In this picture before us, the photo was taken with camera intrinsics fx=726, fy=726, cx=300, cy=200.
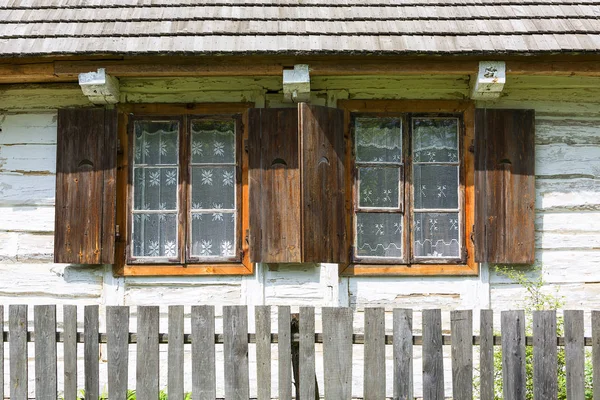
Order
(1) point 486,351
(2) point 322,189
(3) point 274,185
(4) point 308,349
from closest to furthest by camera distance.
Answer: (1) point 486,351 < (4) point 308,349 < (2) point 322,189 < (3) point 274,185

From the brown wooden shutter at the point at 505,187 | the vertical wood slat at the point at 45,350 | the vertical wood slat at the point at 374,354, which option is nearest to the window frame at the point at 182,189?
the vertical wood slat at the point at 45,350

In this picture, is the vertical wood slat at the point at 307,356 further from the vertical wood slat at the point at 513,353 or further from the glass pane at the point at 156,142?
the glass pane at the point at 156,142

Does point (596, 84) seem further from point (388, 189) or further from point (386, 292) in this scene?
point (386, 292)

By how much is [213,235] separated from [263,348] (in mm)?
1716

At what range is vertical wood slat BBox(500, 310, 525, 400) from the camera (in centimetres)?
439

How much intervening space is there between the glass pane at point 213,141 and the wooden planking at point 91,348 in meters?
1.87

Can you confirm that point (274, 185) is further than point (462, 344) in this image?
Yes

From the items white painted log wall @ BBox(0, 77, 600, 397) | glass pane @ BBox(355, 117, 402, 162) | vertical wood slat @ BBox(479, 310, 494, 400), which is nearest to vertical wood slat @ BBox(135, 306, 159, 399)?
white painted log wall @ BBox(0, 77, 600, 397)

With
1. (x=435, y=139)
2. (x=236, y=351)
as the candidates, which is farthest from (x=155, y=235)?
(x=435, y=139)

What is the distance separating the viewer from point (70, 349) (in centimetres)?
461

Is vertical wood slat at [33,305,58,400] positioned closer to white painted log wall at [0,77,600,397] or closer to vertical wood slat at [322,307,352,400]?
white painted log wall at [0,77,600,397]

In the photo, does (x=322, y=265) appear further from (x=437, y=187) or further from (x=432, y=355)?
(x=432, y=355)

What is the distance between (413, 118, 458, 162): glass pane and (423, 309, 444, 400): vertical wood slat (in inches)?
77.0

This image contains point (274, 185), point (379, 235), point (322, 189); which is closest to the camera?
point (322, 189)
